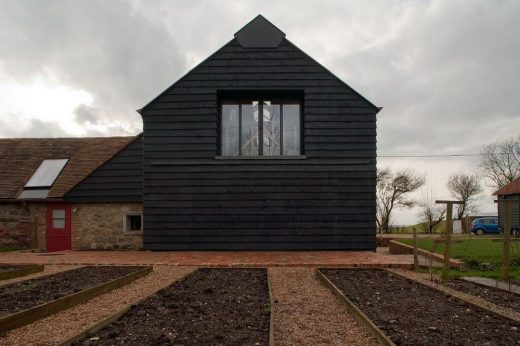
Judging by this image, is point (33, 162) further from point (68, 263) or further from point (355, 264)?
point (355, 264)

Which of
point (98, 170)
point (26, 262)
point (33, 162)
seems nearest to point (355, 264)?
point (26, 262)

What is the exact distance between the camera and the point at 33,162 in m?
17.4

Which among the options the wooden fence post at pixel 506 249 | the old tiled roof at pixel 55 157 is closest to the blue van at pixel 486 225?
the old tiled roof at pixel 55 157

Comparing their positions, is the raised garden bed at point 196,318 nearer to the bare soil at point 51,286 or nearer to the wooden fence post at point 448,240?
the bare soil at point 51,286

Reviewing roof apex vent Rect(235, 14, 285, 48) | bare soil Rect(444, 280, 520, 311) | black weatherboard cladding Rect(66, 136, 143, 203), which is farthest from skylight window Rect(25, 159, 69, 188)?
bare soil Rect(444, 280, 520, 311)

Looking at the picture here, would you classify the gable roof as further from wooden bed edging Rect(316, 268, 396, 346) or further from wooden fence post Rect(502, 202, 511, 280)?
wooden bed edging Rect(316, 268, 396, 346)

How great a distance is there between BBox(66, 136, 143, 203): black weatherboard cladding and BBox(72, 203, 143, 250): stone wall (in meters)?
0.26

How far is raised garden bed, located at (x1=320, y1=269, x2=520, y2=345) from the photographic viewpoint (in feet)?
14.2

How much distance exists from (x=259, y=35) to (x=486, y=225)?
88.2ft

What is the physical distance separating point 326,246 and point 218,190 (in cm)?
359

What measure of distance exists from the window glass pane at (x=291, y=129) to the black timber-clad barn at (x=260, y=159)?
0.03m

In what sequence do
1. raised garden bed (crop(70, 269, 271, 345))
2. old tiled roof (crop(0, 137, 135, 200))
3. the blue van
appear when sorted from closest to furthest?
raised garden bed (crop(70, 269, 271, 345)) < old tiled roof (crop(0, 137, 135, 200)) < the blue van

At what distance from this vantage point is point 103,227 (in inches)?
563

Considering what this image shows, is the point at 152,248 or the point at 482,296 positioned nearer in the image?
the point at 482,296
